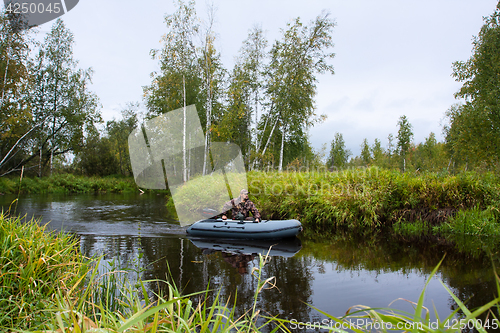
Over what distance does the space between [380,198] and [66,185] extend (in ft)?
83.1

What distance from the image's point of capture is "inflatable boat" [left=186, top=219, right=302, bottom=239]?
7.94m

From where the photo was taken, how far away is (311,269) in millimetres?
5879

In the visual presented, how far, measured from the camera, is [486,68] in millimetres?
14016

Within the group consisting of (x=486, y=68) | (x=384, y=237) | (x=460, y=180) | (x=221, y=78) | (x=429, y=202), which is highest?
(x=221, y=78)

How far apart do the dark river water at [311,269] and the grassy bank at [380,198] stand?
1.06 meters

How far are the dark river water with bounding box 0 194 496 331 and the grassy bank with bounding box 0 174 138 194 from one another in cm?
1635

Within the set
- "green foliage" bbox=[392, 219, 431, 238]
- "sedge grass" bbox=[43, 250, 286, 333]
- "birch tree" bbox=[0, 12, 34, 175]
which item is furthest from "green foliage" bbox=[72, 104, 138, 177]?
"sedge grass" bbox=[43, 250, 286, 333]

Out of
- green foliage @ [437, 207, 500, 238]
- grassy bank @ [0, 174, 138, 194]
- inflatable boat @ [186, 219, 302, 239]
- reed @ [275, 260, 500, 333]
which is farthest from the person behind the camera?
grassy bank @ [0, 174, 138, 194]

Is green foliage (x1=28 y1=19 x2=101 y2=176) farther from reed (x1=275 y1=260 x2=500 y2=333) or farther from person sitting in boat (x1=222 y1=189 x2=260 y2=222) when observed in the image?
reed (x1=275 y1=260 x2=500 y2=333)

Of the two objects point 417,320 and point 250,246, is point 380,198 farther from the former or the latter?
point 417,320

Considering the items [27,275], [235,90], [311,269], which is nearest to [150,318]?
[27,275]

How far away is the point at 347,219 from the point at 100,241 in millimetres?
6894

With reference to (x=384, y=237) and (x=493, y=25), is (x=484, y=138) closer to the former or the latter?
(x=493, y=25)

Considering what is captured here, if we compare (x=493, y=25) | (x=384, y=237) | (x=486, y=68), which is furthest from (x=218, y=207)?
(x=493, y=25)
